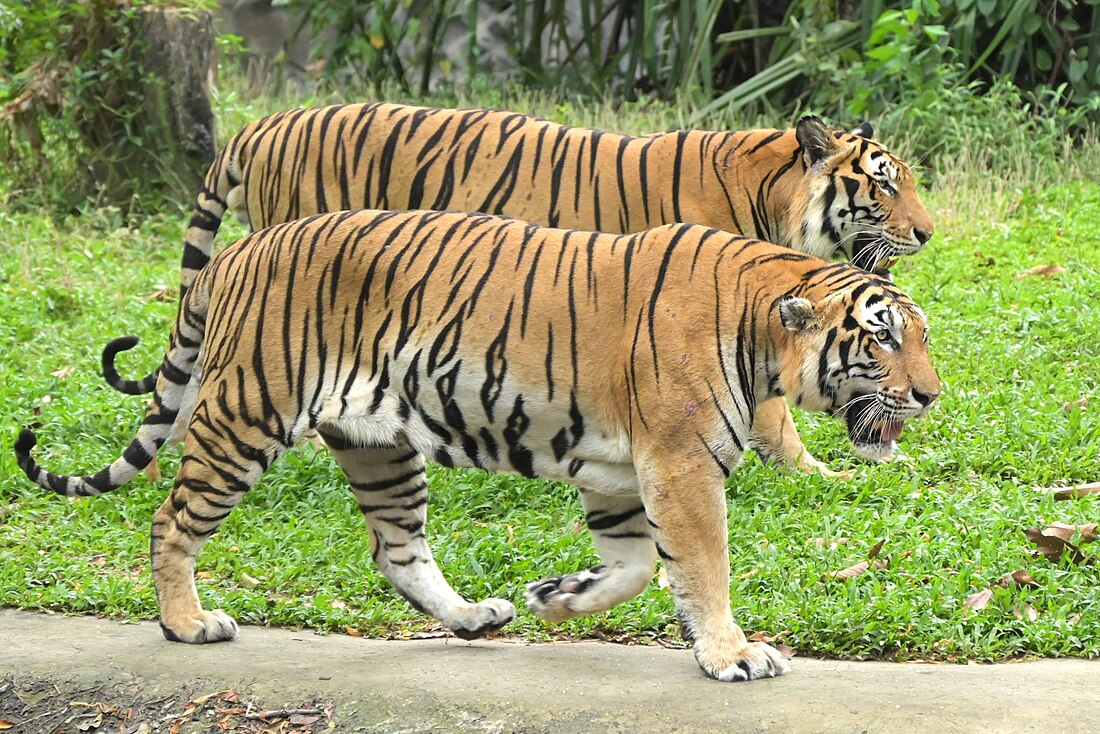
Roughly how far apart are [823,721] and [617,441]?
94 centimetres

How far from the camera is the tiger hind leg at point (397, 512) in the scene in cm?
443

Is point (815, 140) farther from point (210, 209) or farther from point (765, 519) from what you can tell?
point (210, 209)

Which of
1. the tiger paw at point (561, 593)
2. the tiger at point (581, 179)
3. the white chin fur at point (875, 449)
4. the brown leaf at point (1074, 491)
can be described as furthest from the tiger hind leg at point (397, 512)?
the brown leaf at point (1074, 491)

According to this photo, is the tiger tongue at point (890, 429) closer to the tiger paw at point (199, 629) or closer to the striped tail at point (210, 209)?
the tiger paw at point (199, 629)

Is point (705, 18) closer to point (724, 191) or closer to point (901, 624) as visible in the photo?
point (724, 191)

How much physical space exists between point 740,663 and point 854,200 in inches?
96.2

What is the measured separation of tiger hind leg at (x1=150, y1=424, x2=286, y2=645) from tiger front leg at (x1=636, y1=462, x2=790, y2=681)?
1.20 m

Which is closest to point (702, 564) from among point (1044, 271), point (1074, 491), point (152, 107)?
point (1074, 491)

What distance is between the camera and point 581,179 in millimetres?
5926

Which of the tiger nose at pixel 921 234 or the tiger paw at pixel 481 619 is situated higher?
the tiger nose at pixel 921 234

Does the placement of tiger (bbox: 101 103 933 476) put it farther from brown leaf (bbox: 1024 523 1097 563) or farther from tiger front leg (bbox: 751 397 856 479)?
brown leaf (bbox: 1024 523 1097 563)

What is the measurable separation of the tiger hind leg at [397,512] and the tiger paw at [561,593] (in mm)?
280

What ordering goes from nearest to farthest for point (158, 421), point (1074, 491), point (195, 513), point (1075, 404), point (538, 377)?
point (538, 377) < point (195, 513) < point (158, 421) < point (1074, 491) < point (1075, 404)

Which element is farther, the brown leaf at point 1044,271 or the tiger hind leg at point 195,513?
the brown leaf at point 1044,271
